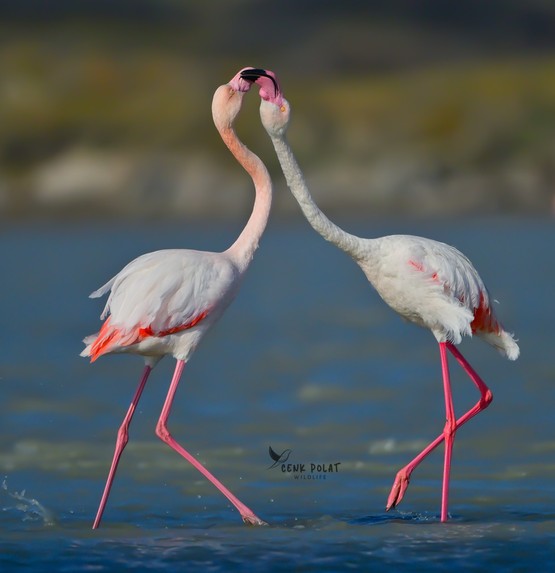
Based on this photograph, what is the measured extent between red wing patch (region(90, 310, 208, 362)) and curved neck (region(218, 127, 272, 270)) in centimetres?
48

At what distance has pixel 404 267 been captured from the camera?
9086 mm

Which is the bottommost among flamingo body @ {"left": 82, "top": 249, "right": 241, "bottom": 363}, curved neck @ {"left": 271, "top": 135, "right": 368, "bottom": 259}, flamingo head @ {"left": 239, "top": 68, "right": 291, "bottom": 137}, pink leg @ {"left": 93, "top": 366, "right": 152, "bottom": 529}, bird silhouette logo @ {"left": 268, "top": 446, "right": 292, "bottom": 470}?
pink leg @ {"left": 93, "top": 366, "right": 152, "bottom": 529}

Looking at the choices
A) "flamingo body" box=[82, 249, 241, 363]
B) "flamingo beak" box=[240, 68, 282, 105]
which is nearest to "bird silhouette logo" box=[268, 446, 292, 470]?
"flamingo body" box=[82, 249, 241, 363]

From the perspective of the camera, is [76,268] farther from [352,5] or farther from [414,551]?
[352,5]

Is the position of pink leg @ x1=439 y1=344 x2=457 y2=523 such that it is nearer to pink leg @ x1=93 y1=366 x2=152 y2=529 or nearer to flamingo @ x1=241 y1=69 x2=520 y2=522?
flamingo @ x1=241 y1=69 x2=520 y2=522

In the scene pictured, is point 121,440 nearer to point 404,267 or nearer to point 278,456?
point 404,267

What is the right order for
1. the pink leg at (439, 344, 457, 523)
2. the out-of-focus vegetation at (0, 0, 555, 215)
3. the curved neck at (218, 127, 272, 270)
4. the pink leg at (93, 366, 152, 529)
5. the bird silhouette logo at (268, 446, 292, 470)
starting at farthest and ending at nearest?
1. the out-of-focus vegetation at (0, 0, 555, 215)
2. the bird silhouette logo at (268, 446, 292, 470)
3. the curved neck at (218, 127, 272, 270)
4. the pink leg at (439, 344, 457, 523)
5. the pink leg at (93, 366, 152, 529)

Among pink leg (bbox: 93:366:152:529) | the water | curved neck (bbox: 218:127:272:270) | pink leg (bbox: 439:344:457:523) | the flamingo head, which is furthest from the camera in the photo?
curved neck (bbox: 218:127:272:270)

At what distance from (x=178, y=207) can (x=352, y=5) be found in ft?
154

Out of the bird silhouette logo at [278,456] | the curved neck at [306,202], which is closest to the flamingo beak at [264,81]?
the curved neck at [306,202]

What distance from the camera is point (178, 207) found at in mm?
58219

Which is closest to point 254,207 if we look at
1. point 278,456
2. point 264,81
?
point 264,81

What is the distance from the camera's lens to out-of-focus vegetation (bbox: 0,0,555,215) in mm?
59250

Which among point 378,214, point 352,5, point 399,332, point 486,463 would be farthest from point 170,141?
point 486,463
